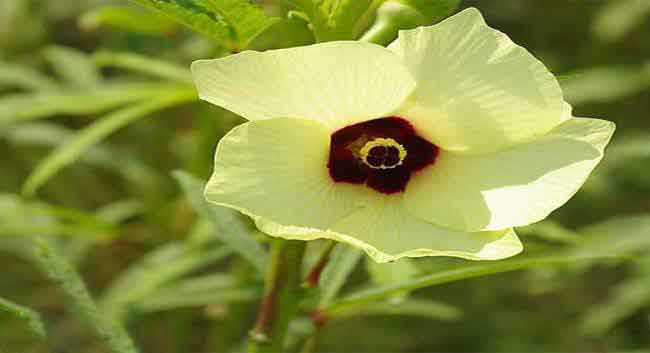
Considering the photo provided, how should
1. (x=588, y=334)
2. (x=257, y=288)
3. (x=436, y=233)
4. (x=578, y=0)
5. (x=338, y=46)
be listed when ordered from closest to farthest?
(x=338, y=46) < (x=436, y=233) < (x=257, y=288) < (x=588, y=334) < (x=578, y=0)

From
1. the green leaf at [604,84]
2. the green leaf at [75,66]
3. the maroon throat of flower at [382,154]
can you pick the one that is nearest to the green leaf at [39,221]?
the green leaf at [75,66]

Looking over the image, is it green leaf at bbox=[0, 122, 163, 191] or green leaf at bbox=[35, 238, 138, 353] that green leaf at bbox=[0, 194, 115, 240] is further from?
green leaf at bbox=[35, 238, 138, 353]

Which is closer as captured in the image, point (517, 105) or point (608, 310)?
point (517, 105)

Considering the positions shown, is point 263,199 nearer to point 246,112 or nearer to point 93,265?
point 246,112

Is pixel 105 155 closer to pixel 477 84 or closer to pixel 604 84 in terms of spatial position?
pixel 604 84

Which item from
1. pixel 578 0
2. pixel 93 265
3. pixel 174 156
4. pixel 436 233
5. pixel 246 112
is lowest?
pixel 93 265

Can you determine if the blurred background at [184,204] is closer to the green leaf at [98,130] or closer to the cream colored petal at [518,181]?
the green leaf at [98,130]

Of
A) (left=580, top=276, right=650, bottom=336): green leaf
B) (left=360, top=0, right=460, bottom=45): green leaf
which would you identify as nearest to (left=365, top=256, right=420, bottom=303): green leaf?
(left=360, top=0, right=460, bottom=45): green leaf

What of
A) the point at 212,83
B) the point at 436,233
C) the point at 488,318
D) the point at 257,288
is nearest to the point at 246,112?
the point at 212,83
